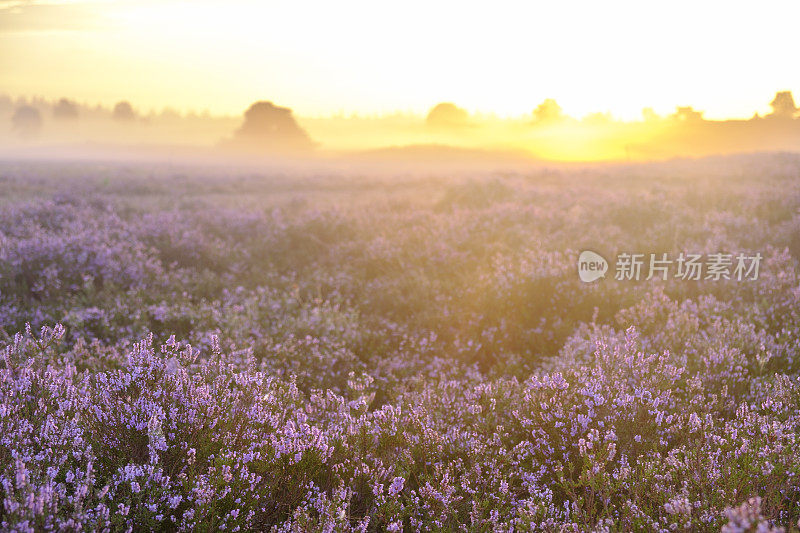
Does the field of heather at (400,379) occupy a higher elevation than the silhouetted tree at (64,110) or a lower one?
lower

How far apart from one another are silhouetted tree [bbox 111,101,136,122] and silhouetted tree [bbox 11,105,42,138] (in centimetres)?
1549

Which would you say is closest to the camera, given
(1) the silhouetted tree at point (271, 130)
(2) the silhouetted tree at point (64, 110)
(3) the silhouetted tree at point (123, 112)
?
(1) the silhouetted tree at point (271, 130)

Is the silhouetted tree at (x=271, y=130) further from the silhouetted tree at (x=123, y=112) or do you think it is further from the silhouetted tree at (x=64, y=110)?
the silhouetted tree at (x=64, y=110)

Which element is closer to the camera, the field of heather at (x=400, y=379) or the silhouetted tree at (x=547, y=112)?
the field of heather at (x=400, y=379)

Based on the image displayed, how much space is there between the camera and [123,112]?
12662 cm

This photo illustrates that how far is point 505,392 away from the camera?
3.61 meters

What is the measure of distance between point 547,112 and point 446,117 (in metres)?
45.5

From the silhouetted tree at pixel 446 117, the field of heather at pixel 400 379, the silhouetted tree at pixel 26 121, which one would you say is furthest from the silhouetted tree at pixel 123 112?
the field of heather at pixel 400 379

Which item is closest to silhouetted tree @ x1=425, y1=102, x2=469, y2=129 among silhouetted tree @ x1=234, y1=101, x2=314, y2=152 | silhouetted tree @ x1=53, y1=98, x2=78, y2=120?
silhouetted tree @ x1=234, y1=101, x2=314, y2=152

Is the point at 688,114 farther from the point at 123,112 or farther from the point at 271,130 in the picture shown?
the point at 123,112

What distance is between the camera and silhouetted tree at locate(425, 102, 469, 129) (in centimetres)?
10656

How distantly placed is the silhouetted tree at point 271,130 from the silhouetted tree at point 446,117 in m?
30.9

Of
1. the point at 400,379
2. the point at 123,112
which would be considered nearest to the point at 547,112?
the point at 400,379

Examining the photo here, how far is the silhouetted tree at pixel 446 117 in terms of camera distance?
107 m
